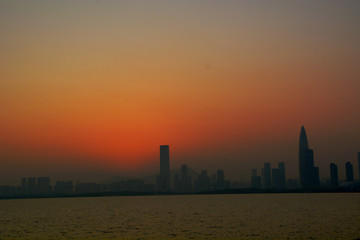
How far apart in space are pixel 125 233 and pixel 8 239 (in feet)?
62.3

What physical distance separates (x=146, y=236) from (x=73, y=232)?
16.6 m

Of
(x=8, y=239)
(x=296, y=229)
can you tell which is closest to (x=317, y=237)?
(x=296, y=229)

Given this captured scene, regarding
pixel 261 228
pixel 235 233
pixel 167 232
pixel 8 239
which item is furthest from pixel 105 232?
pixel 261 228

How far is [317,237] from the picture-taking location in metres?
63.2

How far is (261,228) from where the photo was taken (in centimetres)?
7888

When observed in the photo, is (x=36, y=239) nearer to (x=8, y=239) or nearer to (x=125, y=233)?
(x=8, y=239)

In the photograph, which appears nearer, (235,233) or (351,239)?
(351,239)

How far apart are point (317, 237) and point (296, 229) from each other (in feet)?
43.2

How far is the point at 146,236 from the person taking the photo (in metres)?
67.4

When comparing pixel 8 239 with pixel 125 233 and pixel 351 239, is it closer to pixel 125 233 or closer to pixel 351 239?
pixel 125 233

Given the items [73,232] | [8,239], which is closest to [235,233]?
[73,232]

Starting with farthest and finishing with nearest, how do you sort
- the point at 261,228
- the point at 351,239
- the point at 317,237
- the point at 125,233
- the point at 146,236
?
the point at 261,228
the point at 125,233
the point at 146,236
the point at 317,237
the point at 351,239

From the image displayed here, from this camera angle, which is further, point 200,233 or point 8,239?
point 200,233

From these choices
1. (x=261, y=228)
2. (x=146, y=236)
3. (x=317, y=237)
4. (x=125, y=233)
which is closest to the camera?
(x=317, y=237)
